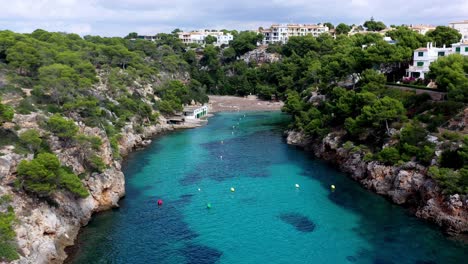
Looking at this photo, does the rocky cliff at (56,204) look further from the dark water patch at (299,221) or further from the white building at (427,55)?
the white building at (427,55)

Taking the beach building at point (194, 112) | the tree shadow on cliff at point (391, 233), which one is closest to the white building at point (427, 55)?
the tree shadow on cliff at point (391, 233)

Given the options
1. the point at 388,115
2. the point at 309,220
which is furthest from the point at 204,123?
the point at 309,220

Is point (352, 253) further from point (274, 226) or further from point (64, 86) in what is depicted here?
point (64, 86)

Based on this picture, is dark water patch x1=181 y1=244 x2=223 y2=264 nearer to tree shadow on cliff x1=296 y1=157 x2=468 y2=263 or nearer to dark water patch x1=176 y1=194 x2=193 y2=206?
dark water patch x1=176 y1=194 x2=193 y2=206

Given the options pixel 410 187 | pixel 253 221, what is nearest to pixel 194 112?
pixel 253 221

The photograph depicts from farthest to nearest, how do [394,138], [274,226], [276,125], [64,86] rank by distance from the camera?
[276,125]
[64,86]
[394,138]
[274,226]

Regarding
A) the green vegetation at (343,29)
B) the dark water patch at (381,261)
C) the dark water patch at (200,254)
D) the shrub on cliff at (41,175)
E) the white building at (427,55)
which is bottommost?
the dark water patch at (381,261)
